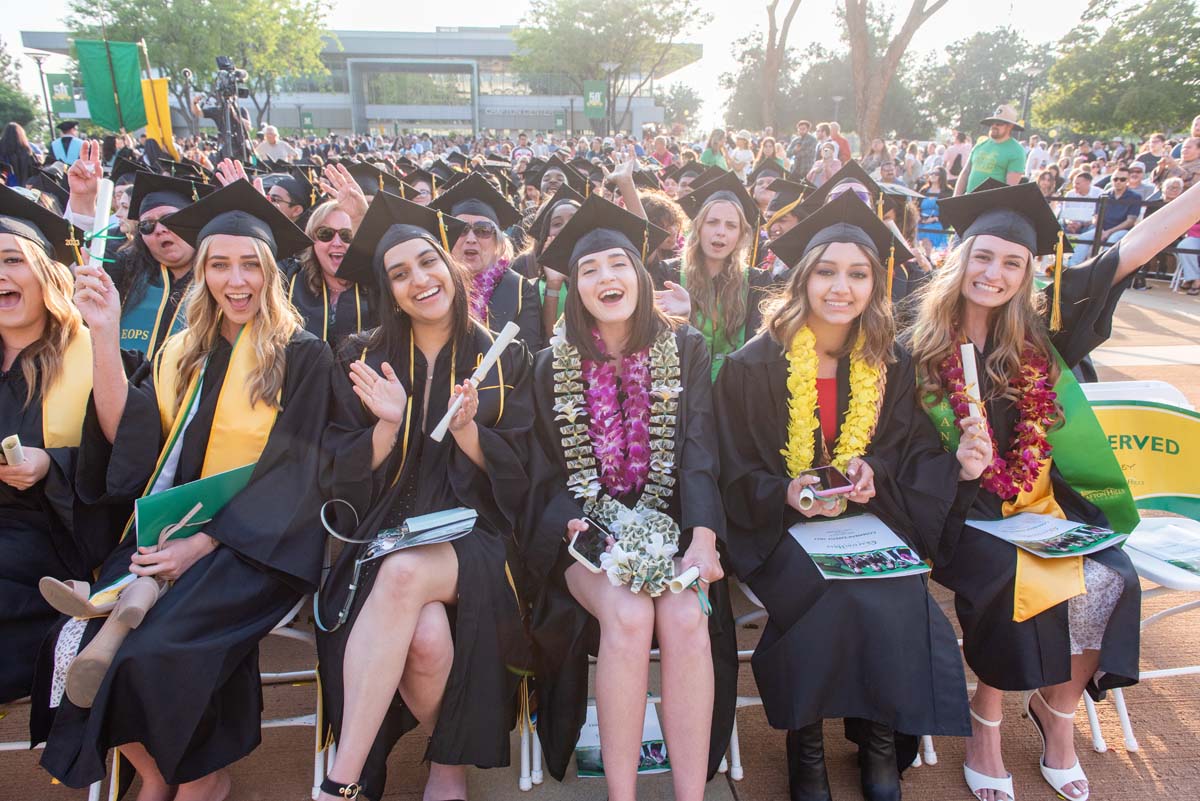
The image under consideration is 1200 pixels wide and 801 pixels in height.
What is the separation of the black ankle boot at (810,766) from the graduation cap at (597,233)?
1.93 m

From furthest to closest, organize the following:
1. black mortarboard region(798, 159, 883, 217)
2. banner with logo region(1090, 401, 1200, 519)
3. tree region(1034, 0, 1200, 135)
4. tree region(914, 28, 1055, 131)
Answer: tree region(914, 28, 1055, 131) → tree region(1034, 0, 1200, 135) → black mortarboard region(798, 159, 883, 217) → banner with logo region(1090, 401, 1200, 519)

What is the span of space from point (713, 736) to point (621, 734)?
42cm

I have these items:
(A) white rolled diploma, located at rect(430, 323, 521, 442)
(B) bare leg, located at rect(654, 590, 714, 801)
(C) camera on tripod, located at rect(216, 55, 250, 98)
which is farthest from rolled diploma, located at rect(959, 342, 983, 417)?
(C) camera on tripod, located at rect(216, 55, 250, 98)

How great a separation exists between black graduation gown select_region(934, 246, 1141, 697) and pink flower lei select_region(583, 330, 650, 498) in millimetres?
1230

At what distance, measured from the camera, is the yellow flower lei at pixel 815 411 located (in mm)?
2910

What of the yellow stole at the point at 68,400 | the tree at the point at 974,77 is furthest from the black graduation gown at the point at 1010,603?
the tree at the point at 974,77

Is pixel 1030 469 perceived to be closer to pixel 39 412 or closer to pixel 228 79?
pixel 39 412

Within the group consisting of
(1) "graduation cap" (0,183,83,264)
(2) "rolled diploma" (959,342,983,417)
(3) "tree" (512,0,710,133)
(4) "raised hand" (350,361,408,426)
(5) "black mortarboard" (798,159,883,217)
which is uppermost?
(3) "tree" (512,0,710,133)

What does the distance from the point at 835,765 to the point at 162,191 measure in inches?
178

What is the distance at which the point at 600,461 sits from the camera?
295 cm

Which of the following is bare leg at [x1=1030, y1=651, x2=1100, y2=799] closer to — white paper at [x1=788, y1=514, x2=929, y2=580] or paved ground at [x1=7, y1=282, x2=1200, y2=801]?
paved ground at [x1=7, y1=282, x2=1200, y2=801]

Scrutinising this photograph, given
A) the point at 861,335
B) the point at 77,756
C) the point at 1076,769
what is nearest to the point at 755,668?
the point at 1076,769

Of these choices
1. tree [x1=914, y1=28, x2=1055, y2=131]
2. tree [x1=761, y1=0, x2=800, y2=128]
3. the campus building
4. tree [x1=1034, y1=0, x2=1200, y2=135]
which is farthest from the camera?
the campus building

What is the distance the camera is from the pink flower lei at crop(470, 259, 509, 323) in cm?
464
